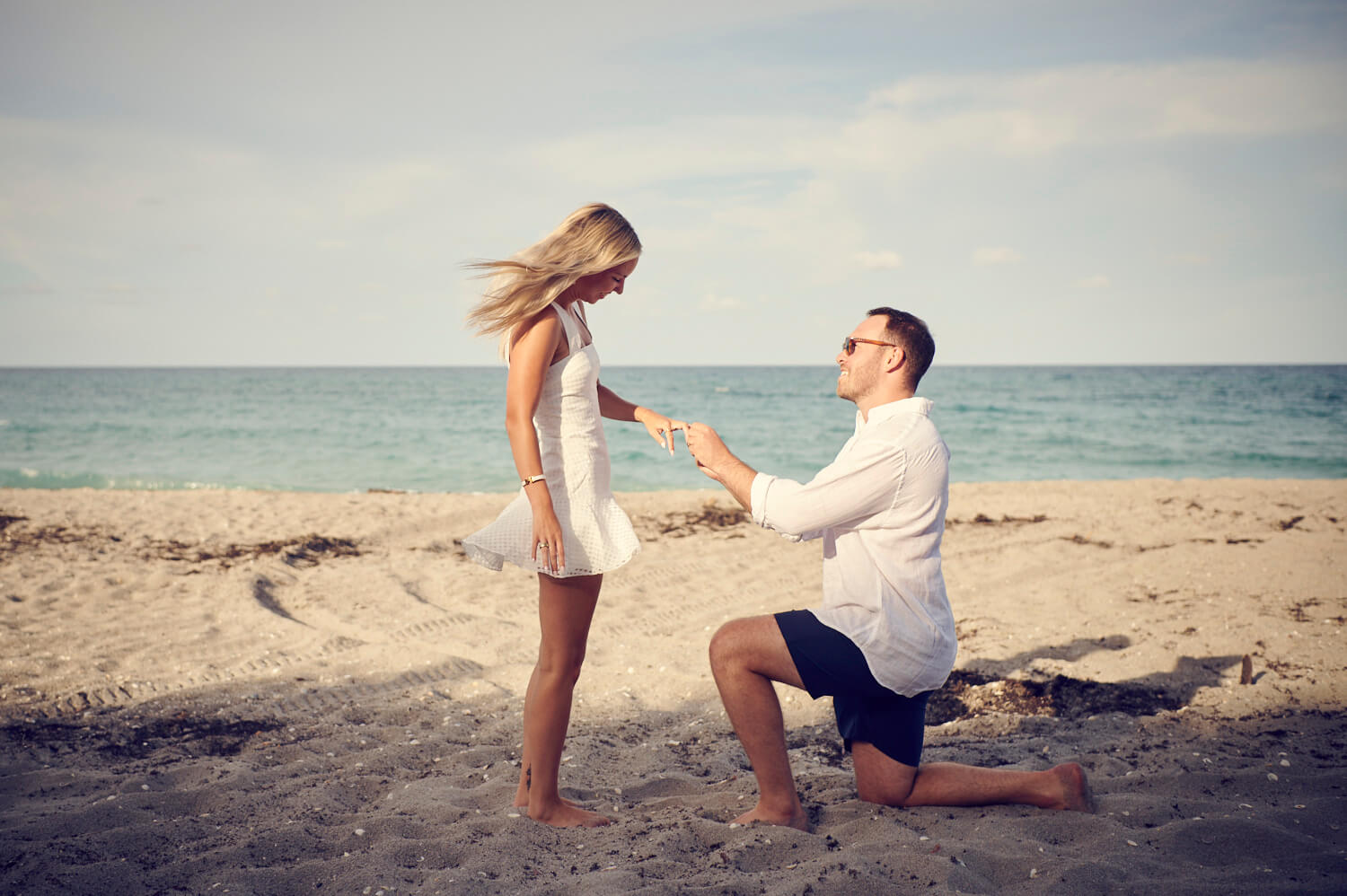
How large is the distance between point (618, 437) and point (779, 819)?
20254 millimetres

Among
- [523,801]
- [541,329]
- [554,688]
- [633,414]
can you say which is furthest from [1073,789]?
[541,329]

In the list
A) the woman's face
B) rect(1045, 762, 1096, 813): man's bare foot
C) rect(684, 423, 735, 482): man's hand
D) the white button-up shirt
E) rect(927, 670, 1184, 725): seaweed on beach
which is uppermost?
the woman's face

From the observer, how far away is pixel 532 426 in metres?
3.00

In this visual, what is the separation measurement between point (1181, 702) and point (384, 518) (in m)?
8.61

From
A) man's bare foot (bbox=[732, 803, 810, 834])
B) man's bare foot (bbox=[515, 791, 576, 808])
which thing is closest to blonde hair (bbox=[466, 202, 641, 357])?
man's bare foot (bbox=[515, 791, 576, 808])

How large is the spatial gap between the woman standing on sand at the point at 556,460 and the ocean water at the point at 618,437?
45.3 feet

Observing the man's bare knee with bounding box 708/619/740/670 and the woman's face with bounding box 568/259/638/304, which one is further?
the woman's face with bounding box 568/259/638/304

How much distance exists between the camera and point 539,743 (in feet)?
10.5

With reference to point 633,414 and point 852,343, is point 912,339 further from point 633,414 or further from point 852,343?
point 633,414

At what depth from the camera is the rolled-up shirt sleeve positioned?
9.27 ft

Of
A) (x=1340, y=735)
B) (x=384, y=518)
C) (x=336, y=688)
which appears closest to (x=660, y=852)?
(x=336, y=688)

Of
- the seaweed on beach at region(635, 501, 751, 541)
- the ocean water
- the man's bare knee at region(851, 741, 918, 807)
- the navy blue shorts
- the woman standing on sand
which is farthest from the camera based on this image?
the ocean water

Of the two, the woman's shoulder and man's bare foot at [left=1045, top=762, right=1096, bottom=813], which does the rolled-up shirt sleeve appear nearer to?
the woman's shoulder

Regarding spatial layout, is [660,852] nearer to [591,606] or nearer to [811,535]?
[591,606]
